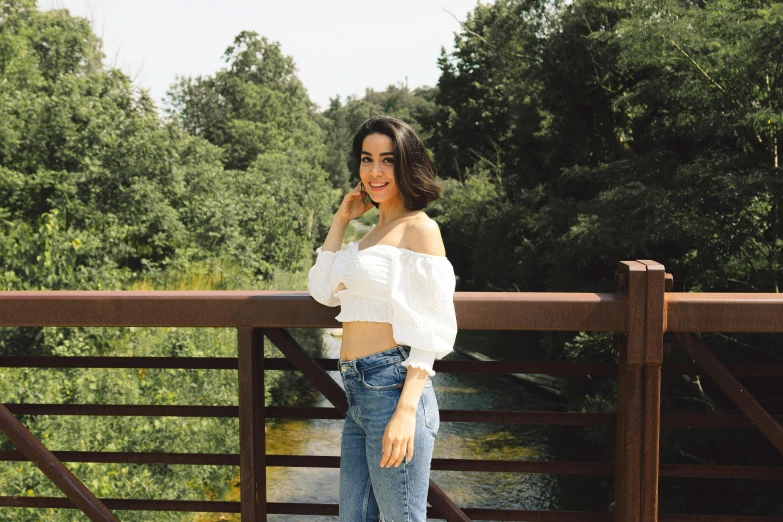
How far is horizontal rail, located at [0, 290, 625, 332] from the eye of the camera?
6.74ft

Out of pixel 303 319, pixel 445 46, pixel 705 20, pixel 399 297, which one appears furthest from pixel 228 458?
pixel 445 46

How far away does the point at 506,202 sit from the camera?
2266 centimetres

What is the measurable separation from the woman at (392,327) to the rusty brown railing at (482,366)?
200 mm

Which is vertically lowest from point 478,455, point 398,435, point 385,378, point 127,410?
point 478,455

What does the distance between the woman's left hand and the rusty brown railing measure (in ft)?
1.26

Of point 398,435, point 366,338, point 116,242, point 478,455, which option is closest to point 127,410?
point 366,338

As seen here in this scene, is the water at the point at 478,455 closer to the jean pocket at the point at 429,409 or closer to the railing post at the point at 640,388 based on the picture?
the railing post at the point at 640,388

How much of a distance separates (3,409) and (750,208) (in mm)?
9693

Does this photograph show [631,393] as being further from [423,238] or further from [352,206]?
[352,206]

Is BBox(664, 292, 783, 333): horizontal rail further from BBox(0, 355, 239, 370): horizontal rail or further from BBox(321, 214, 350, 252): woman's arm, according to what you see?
BBox(0, 355, 239, 370): horizontal rail

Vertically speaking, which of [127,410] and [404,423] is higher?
[404,423]

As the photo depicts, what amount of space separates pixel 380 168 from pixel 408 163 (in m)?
0.08

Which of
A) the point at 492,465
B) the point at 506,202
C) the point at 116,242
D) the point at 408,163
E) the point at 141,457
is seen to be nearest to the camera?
the point at 408,163

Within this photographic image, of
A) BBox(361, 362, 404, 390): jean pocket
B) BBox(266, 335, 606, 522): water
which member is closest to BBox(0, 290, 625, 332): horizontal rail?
BBox(361, 362, 404, 390): jean pocket
